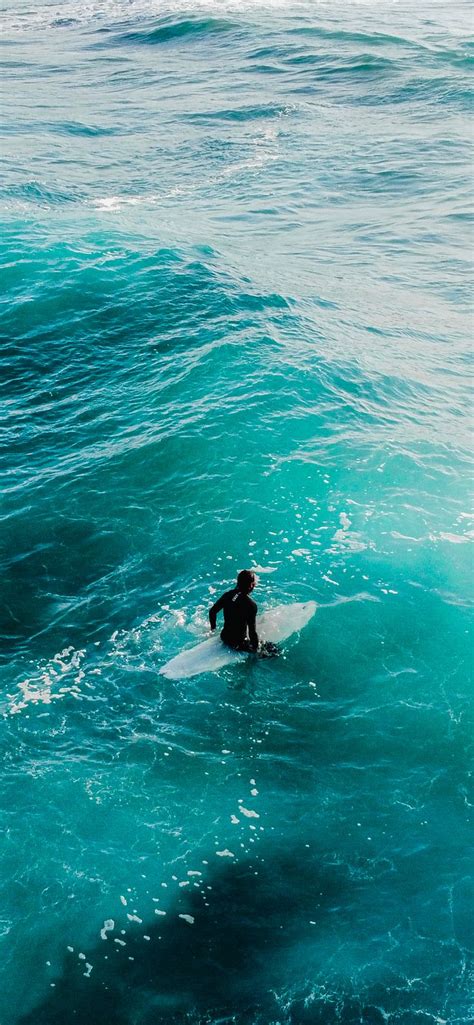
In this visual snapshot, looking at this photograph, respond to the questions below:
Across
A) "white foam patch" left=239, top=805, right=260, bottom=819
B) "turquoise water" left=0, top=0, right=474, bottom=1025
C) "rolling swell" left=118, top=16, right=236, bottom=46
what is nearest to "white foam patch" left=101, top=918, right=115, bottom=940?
"turquoise water" left=0, top=0, right=474, bottom=1025

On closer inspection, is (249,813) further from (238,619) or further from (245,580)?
(245,580)

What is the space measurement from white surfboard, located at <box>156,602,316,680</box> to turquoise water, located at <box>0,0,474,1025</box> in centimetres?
24

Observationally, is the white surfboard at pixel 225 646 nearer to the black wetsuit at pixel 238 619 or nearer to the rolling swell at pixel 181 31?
the black wetsuit at pixel 238 619

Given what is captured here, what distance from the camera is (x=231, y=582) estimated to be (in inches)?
632

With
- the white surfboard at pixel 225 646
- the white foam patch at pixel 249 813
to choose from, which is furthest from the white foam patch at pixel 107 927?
the white surfboard at pixel 225 646

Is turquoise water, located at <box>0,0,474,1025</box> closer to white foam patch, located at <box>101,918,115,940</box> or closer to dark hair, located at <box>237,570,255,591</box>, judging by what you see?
white foam patch, located at <box>101,918,115,940</box>

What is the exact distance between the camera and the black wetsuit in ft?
46.0

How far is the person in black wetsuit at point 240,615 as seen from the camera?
1391 cm

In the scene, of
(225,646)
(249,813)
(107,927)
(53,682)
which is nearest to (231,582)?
(225,646)

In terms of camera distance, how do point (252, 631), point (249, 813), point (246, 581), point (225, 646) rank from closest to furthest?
point (249, 813) < point (246, 581) < point (252, 631) < point (225, 646)

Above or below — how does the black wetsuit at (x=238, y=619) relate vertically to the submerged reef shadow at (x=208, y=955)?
above

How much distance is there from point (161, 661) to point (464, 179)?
2978cm

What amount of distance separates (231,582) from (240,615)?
6.73ft

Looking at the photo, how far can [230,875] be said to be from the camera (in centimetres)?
1115
